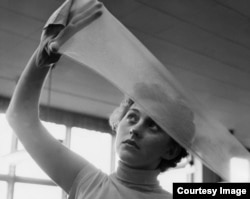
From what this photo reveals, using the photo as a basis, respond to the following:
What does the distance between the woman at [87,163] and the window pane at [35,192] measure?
468 centimetres

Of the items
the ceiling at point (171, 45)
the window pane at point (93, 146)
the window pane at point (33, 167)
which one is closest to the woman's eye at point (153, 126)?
the ceiling at point (171, 45)

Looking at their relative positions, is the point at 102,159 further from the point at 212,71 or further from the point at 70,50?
the point at 70,50

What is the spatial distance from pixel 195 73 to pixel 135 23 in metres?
1.15

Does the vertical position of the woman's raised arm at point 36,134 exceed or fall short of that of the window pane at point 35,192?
it falls short

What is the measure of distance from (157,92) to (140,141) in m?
0.18

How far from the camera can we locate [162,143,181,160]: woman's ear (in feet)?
2.35

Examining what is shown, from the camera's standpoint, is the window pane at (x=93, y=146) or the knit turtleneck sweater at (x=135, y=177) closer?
the knit turtleneck sweater at (x=135, y=177)

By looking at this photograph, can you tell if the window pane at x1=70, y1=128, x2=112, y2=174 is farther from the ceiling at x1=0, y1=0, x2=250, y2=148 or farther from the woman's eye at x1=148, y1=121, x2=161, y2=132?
the woman's eye at x1=148, y1=121, x2=161, y2=132

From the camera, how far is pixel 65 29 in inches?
22.5

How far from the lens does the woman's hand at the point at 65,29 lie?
568mm
